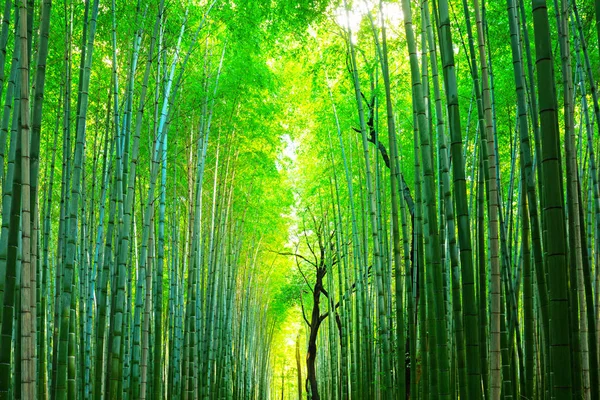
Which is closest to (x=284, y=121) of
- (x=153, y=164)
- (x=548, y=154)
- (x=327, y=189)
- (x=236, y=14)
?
(x=327, y=189)

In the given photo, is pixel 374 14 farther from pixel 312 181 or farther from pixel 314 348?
pixel 314 348

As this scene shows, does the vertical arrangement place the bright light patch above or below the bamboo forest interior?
above

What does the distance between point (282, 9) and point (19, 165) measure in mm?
3915

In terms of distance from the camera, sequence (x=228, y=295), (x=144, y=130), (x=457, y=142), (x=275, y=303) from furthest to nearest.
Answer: (x=275, y=303) < (x=228, y=295) < (x=144, y=130) < (x=457, y=142)

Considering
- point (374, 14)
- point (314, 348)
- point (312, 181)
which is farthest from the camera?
point (314, 348)

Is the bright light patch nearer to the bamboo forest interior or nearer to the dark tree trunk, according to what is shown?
the bamboo forest interior

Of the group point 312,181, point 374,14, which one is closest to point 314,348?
point 312,181

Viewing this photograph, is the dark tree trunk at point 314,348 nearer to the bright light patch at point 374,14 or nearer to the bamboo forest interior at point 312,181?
the bamboo forest interior at point 312,181

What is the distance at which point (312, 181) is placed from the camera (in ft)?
33.9

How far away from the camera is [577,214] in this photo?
2617mm

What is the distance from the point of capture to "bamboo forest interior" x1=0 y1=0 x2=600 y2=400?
7.85 ft

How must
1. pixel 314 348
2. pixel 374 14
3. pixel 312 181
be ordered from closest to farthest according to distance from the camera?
pixel 374 14 → pixel 312 181 → pixel 314 348

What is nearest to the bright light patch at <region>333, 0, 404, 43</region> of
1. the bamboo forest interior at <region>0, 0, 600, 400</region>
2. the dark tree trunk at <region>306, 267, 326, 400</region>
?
the bamboo forest interior at <region>0, 0, 600, 400</region>

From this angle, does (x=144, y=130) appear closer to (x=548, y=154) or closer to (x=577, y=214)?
(x=577, y=214)
